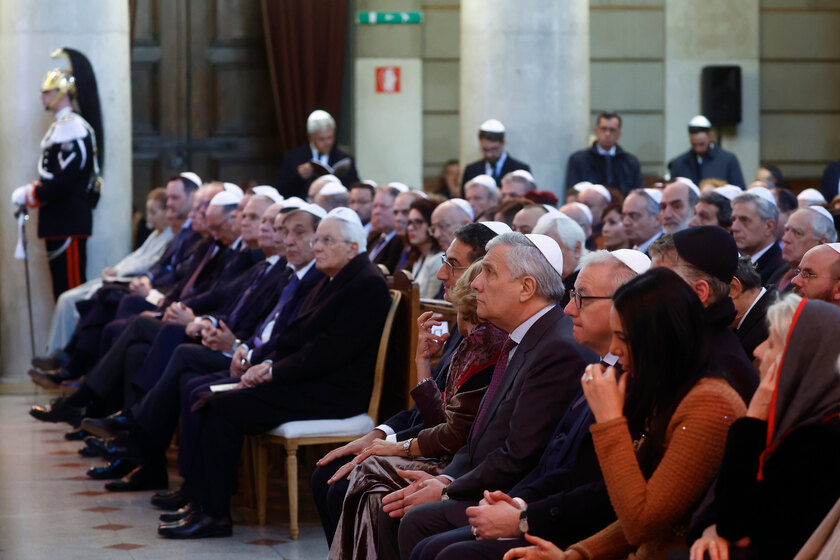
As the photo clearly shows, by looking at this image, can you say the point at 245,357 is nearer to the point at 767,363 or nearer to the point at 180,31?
the point at 767,363

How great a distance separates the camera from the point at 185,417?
606 centimetres

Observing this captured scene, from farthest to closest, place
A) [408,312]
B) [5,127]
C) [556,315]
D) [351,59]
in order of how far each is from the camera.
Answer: [351,59] → [5,127] → [408,312] → [556,315]

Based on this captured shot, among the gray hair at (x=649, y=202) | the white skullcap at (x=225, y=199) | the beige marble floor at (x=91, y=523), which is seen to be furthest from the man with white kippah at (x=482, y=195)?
the beige marble floor at (x=91, y=523)

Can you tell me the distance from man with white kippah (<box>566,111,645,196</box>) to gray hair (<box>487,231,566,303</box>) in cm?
586

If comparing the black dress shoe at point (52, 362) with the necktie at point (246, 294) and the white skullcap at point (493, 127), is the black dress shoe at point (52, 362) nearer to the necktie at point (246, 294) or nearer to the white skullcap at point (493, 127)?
the necktie at point (246, 294)

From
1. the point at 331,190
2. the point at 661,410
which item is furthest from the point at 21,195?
the point at 661,410

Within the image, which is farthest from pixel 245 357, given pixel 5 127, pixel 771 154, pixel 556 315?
pixel 771 154

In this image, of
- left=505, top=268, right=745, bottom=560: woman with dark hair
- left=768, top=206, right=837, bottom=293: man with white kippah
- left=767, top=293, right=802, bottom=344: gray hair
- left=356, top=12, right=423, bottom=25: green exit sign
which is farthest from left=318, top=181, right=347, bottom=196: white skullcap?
left=767, top=293, right=802, bottom=344: gray hair

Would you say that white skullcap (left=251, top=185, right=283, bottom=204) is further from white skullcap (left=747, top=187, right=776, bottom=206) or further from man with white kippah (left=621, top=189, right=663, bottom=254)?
white skullcap (left=747, top=187, right=776, bottom=206)

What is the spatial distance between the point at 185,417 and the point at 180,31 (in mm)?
7378

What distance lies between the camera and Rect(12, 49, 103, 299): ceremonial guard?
9.60m

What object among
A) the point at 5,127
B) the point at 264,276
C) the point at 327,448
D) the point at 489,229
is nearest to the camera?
the point at 489,229

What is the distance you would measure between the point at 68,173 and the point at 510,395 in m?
6.51

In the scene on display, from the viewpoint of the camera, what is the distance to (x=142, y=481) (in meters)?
6.69
